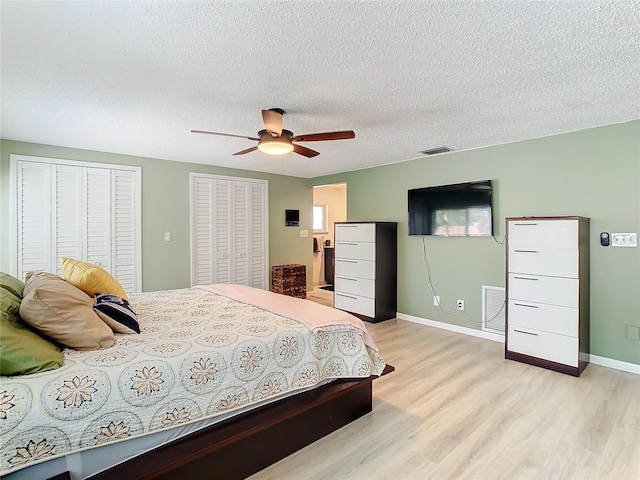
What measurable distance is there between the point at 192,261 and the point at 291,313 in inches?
125

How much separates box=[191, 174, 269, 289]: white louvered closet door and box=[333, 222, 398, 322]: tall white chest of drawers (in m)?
1.46

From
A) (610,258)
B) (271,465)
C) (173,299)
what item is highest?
(610,258)

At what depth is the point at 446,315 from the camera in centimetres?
440

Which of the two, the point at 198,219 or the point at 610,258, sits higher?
the point at 198,219

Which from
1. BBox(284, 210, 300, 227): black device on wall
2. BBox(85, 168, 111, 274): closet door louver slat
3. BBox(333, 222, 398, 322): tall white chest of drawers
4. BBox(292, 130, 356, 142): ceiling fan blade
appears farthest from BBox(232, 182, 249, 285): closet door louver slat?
BBox(292, 130, 356, 142): ceiling fan blade

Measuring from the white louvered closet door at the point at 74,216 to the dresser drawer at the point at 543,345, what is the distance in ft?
15.3

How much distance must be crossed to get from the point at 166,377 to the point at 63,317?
60 cm

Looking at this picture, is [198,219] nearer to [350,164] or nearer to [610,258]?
[350,164]

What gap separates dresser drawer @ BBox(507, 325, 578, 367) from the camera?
2963 millimetres

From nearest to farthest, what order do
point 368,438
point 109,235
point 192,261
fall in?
point 368,438, point 109,235, point 192,261

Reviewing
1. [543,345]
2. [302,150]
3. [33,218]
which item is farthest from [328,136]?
[33,218]

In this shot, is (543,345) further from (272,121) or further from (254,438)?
(272,121)

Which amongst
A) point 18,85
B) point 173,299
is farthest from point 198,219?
point 18,85

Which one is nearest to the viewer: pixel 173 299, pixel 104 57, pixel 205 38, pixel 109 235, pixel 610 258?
pixel 205 38
